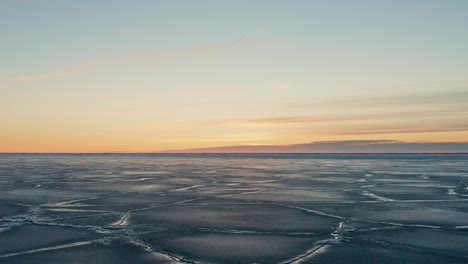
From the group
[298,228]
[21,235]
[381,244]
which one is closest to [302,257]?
[381,244]

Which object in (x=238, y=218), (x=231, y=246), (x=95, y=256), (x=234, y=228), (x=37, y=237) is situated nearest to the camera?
(x=95, y=256)

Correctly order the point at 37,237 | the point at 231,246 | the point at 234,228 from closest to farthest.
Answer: the point at 231,246 → the point at 37,237 → the point at 234,228

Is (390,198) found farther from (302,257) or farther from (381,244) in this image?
(302,257)

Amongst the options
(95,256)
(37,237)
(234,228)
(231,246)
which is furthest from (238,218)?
(37,237)

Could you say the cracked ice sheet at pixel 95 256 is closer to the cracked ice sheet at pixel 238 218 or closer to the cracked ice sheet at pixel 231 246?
the cracked ice sheet at pixel 231 246

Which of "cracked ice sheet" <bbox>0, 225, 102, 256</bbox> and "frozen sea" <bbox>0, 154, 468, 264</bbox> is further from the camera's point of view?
"cracked ice sheet" <bbox>0, 225, 102, 256</bbox>

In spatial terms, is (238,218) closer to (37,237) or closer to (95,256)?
(95,256)

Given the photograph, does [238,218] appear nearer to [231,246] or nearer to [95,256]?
[231,246]

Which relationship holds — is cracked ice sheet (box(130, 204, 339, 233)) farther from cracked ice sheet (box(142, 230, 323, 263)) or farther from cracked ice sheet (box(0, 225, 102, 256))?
cracked ice sheet (box(0, 225, 102, 256))

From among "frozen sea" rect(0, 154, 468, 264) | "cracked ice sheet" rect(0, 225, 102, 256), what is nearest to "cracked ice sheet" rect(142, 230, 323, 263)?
"frozen sea" rect(0, 154, 468, 264)

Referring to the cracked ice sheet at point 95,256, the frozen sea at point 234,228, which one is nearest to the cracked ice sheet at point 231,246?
the frozen sea at point 234,228

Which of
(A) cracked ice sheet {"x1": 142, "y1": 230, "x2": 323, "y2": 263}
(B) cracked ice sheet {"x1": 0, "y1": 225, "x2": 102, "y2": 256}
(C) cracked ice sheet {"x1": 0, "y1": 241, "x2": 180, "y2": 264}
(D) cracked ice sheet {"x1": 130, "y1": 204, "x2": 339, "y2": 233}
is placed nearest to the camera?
(C) cracked ice sheet {"x1": 0, "y1": 241, "x2": 180, "y2": 264}

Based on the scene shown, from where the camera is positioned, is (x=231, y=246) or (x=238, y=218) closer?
(x=231, y=246)
